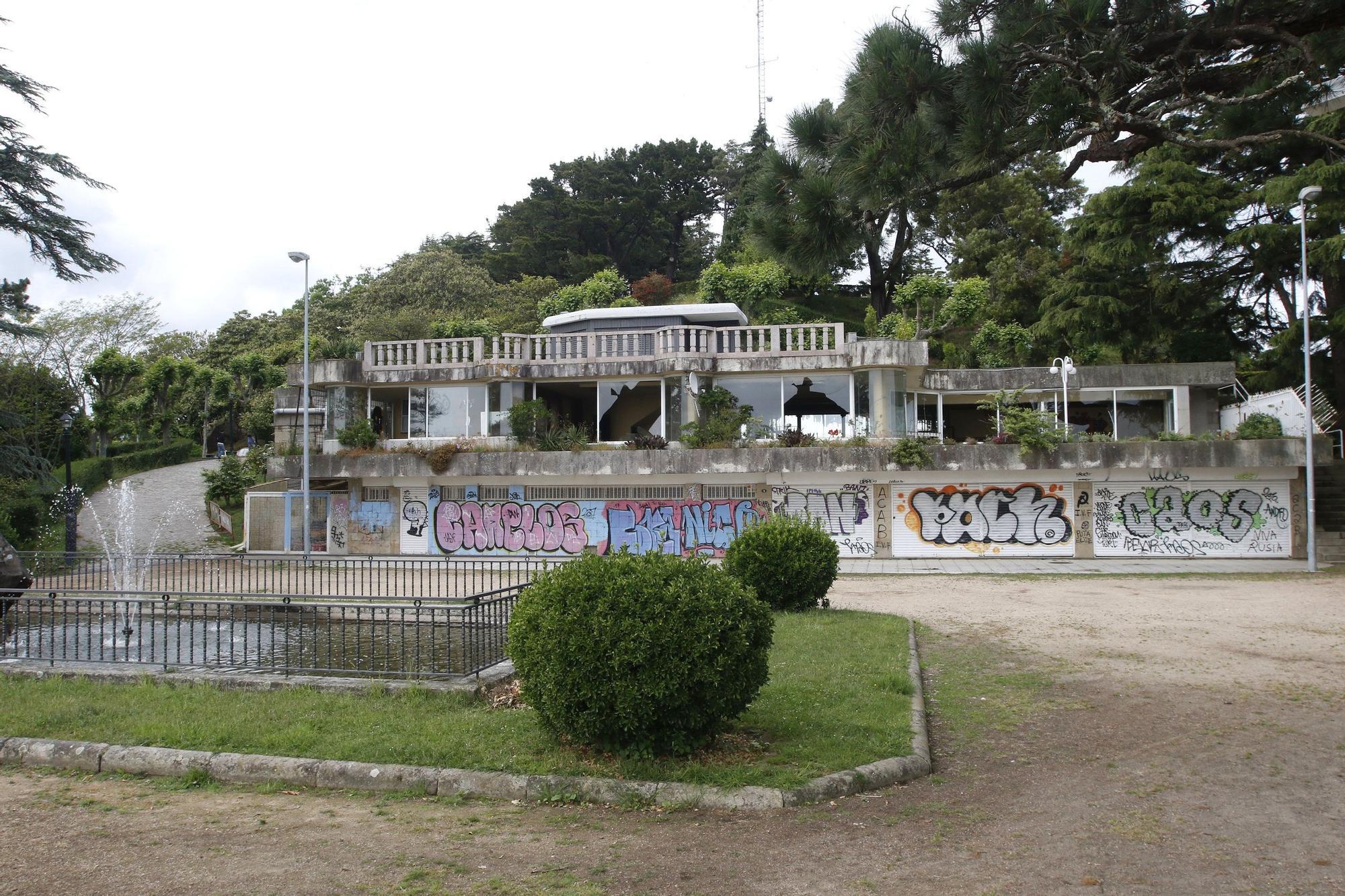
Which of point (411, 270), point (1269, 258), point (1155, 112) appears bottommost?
point (1155, 112)

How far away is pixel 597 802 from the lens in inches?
254

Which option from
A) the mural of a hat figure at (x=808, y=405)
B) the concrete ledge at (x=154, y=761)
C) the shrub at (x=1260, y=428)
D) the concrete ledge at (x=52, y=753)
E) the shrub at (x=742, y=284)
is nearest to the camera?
the concrete ledge at (x=154, y=761)

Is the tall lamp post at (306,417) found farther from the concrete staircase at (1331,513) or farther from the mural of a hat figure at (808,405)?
the concrete staircase at (1331,513)

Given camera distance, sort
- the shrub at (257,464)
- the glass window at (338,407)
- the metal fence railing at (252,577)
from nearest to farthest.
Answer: the metal fence railing at (252,577) < the glass window at (338,407) < the shrub at (257,464)

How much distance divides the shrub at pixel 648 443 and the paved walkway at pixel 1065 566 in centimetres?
664

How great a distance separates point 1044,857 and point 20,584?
16587 millimetres

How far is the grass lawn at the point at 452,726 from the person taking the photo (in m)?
6.88

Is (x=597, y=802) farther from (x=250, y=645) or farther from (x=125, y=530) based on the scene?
(x=125, y=530)

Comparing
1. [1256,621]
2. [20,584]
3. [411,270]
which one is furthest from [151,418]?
[1256,621]

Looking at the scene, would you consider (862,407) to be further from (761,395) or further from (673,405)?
(673,405)

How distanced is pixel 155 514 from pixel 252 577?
17.7m

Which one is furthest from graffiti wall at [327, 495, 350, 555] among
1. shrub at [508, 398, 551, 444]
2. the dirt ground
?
the dirt ground

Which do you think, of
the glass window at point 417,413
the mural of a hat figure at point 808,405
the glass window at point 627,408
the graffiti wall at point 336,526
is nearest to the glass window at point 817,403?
the mural of a hat figure at point 808,405

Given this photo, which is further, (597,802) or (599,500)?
(599,500)
